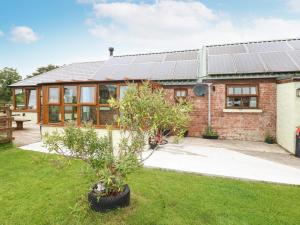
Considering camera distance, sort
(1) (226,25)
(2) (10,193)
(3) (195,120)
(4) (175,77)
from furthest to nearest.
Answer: (1) (226,25), (4) (175,77), (3) (195,120), (2) (10,193)

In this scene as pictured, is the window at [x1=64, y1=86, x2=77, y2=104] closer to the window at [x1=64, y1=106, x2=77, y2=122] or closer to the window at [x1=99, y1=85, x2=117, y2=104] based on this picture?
the window at [x1=64, y1=106, x2=77, y2=122]

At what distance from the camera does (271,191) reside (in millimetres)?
5332

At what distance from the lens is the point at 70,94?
34.3ft

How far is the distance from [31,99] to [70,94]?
1229 centimetres

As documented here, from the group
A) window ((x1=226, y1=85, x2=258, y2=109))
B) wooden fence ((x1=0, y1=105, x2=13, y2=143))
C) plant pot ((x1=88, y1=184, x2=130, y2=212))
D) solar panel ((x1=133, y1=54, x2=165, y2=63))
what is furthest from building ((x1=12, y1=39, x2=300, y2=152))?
plant pot ((x1=88, y1=184, x2=130, y2=212))

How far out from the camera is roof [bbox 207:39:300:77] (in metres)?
12.0

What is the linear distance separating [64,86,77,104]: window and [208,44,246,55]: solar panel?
1018 centimetres

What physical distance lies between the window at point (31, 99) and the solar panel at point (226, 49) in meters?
16.5

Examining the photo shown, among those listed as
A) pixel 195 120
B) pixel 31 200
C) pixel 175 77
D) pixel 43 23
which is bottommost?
pixel 31 200

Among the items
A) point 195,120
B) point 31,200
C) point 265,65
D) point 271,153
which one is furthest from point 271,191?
point 265,65

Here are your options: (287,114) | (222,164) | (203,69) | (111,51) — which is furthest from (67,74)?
(287,114)

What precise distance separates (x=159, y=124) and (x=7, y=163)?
6.38m

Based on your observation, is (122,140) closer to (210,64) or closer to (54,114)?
(54,114)

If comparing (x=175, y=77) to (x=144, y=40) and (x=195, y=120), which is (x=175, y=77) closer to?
(x=195, y=120)
